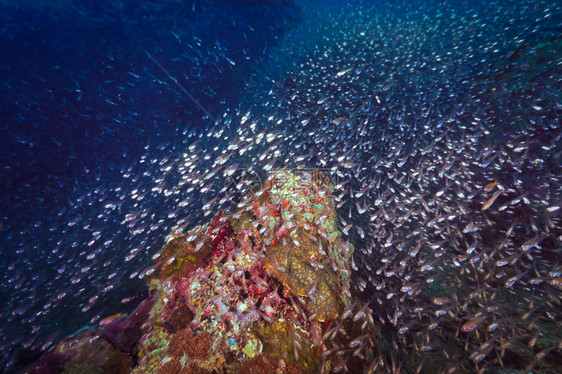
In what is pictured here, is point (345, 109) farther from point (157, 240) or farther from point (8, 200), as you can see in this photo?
point (8, 200)

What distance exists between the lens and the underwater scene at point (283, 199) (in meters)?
4.61

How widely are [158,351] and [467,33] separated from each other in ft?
70.0

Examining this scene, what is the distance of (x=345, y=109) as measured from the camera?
1275 cm

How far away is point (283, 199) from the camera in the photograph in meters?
5.89

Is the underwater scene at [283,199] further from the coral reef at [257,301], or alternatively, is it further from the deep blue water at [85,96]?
the deep blue water at [85,96]

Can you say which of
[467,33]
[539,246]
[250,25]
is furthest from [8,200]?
[467,33]

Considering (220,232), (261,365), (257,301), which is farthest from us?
(220,232)

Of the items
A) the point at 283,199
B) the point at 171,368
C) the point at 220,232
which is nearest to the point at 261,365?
the point at 171,368

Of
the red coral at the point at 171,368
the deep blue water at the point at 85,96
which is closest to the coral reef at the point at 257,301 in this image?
the red coral at the point at 171,368

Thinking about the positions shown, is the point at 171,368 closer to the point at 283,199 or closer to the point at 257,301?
the point at 257,301

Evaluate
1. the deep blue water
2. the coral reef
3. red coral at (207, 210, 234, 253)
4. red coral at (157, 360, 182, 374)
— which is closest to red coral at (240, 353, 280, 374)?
the coral reef

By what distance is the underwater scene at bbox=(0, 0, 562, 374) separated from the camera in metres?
4.61

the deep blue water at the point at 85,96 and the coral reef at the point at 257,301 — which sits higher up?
the deep blue water at the point at 85,96

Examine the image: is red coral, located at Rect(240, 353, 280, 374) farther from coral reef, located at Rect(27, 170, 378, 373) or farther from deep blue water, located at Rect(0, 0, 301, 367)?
deep blue water, located at Rect(0, 0, 301, 367)
